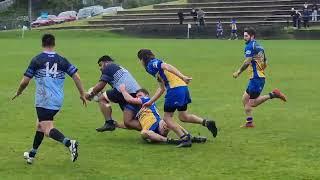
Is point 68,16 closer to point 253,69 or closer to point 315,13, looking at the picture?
point 315,13

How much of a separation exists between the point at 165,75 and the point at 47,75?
2.16 metres

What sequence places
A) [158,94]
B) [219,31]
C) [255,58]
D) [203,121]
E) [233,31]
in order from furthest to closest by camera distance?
[219,31] → [233,31] → [255,58] → [203,121] → [158,94]

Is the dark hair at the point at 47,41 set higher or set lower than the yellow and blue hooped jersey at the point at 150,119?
higher

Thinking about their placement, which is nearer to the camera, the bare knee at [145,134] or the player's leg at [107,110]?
the bare knee at [145,134]

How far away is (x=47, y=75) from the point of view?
9.99 m

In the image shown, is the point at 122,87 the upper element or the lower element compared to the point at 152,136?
upper

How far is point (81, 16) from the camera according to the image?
84125 millimetres

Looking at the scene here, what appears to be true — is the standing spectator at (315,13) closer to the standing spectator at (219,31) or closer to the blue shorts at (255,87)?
the standing spectator at (219,31)

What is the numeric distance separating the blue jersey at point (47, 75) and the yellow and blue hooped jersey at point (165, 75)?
170 cm

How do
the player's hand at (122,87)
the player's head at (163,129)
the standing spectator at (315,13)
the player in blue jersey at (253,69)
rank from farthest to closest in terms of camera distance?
the standing spectator at (315,13)
the player in blue jersey at (253,69)
the player's hand at (122,87)
the player's head at (163,129)

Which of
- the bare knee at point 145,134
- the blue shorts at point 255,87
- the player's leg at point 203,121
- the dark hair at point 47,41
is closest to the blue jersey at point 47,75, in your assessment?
the dark hair at point 47,41

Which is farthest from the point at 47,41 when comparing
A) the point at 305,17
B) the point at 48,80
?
the point at 305,17

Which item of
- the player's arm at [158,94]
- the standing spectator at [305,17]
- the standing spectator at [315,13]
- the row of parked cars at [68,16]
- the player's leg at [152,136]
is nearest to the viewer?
the player's arm at [158,94]

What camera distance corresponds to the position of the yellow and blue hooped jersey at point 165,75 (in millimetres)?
11266
